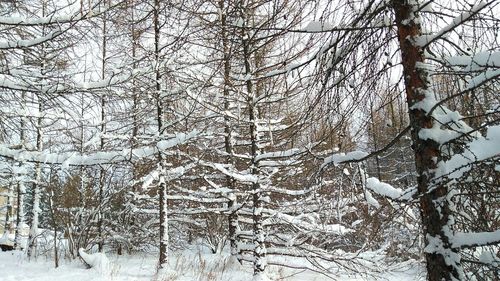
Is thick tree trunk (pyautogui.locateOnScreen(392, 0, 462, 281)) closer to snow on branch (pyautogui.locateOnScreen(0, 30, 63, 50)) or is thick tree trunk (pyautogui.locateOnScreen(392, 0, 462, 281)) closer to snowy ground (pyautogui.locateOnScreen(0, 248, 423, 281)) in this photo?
snow on branch (pyautogui.locateOnScreen(0, 30, 63, 50))

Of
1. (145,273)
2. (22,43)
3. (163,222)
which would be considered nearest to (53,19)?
(22,43)

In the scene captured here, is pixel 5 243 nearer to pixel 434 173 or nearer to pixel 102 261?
pixel 102 261

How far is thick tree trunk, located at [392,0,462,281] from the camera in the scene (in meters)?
2.42

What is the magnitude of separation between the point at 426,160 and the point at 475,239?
51 centimetres

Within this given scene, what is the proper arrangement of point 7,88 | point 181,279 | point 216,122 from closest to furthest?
point 7,88 < point 181,279 < point 216,122

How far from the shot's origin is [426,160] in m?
2.52

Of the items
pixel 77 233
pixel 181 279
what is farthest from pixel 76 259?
pixel 181 279

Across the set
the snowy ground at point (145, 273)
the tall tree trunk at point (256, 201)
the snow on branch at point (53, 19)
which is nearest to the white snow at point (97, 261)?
the snowy ground at point (145, 273)

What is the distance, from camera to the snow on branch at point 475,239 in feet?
7.23

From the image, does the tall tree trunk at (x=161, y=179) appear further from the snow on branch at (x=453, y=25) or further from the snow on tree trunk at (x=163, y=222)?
the snow on branch at (x=453, y=25)

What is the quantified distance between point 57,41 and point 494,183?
14.6ft

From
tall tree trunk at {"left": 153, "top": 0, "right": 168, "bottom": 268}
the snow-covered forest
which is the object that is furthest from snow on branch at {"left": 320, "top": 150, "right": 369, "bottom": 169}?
tall tree trunk at {"left": 153, "top": 0, "right": 168, "bottom": 268}

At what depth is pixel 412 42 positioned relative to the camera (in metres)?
2.64

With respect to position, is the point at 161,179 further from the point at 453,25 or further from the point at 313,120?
→ the point at 453,25
